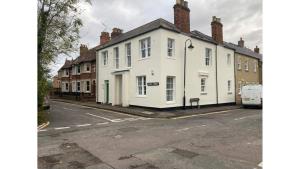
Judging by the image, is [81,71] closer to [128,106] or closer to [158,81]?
[128,106]

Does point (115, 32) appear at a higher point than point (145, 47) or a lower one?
higher

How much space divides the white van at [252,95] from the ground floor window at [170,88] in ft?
23.9

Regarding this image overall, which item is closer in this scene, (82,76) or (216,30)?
(216,30)

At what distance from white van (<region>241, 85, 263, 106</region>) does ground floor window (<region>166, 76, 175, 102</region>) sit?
23.9 feet

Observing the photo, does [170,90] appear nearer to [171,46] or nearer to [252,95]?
[171,46]

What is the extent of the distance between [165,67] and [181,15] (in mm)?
4668

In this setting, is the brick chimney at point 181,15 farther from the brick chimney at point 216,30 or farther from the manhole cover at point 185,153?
the manhole cover at point 185,153

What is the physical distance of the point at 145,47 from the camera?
17.2 meters

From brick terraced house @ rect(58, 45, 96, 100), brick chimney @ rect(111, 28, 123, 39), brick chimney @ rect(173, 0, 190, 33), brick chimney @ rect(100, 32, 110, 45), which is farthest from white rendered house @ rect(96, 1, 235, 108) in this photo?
brick terraced house @ rect(58, 45, 96, 100)

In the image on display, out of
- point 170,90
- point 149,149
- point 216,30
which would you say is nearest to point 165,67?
point 170,90

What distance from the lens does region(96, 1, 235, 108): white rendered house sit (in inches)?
627

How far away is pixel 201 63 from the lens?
19016 mm

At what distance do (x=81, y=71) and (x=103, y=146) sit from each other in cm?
2561

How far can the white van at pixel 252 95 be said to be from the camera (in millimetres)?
19152
